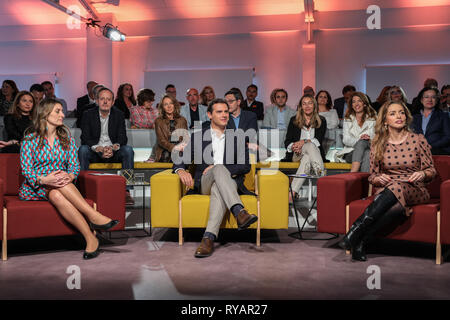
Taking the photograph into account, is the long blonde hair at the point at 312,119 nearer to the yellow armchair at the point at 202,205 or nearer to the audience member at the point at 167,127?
the audience member at the point at 167,127

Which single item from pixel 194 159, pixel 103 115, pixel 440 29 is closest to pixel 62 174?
pixel 194 159

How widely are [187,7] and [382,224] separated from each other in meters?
7.31

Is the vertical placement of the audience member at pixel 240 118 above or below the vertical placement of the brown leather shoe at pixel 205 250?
above

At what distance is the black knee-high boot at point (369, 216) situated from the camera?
10.1ft

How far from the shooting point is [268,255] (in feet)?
10.9

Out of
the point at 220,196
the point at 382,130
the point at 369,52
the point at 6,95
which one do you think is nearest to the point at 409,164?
the point at 382,130

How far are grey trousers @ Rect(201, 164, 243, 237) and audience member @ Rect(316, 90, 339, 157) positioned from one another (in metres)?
2.62

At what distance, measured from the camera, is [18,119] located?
546 centimetres

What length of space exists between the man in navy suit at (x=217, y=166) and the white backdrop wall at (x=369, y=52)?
20.5ft

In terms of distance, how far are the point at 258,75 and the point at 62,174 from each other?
717 centimetres

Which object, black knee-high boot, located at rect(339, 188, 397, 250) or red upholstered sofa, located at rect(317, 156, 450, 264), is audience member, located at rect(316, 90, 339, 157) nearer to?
red upholstered sofa, located at rect(317, 156, 450, 264)

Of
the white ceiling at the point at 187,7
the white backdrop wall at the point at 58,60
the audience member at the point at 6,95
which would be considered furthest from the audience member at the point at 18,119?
the white backdrop wall at the point at 58,60

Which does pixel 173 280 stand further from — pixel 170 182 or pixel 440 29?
pixel 440 29

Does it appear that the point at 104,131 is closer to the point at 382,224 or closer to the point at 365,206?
the point at 365,206
